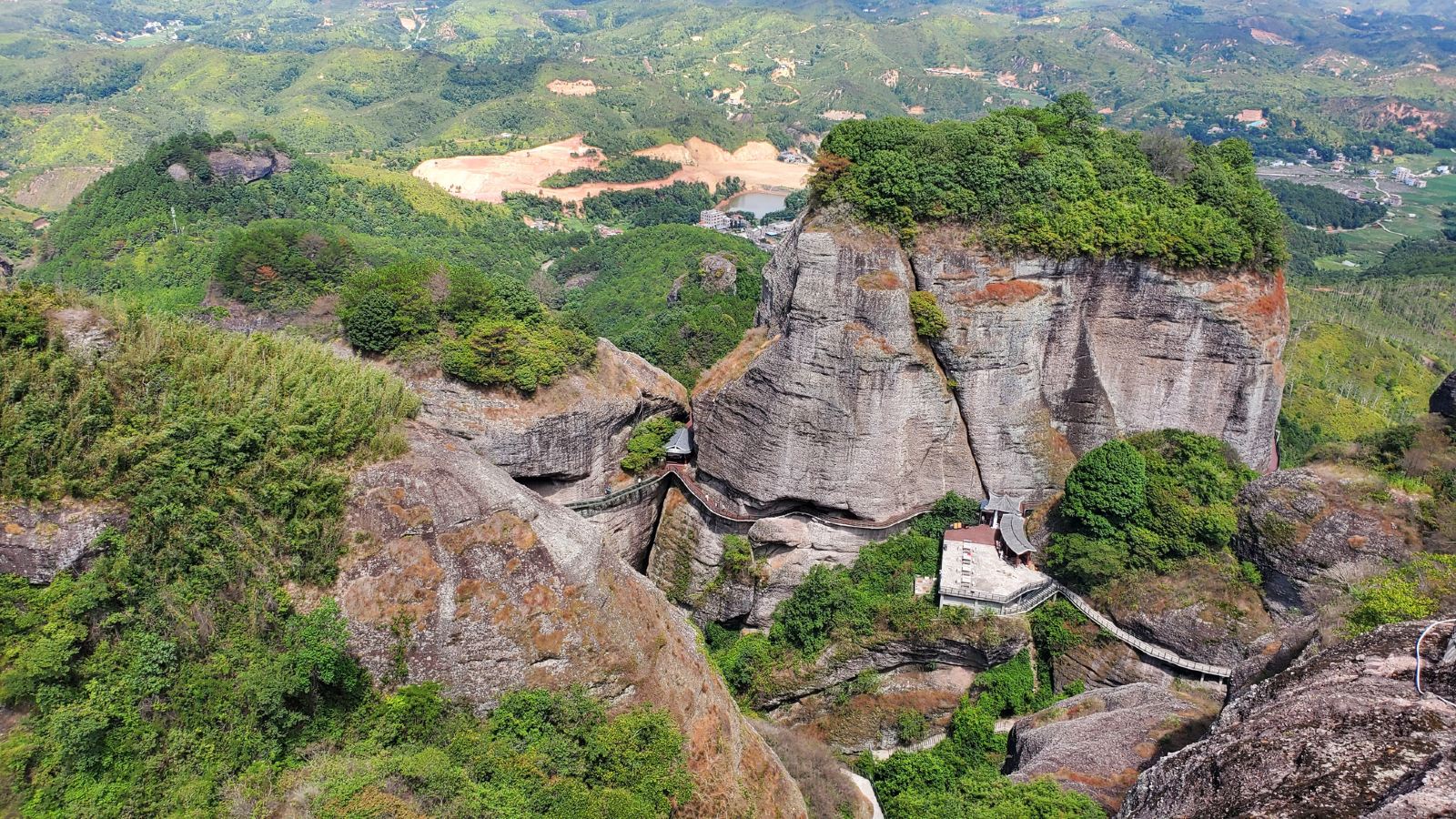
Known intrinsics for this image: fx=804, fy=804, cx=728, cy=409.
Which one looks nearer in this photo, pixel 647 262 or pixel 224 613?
pixel 224 613

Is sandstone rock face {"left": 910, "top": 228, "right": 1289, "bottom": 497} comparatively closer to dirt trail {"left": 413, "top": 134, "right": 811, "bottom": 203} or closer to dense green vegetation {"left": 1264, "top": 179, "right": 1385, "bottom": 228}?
dirt trail {"left": 413, "top": 134, "right": 811, "bottom": 203}

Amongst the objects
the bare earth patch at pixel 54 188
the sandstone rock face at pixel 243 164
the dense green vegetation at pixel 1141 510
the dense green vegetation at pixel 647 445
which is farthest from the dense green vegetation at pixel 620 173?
the dense green vegetation at pixel 1141 510

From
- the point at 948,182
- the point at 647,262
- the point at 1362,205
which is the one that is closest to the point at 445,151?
the point at 647,262

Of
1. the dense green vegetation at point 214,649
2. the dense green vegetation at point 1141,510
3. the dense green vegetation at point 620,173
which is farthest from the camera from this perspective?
the dense green vegetation at point 620,173

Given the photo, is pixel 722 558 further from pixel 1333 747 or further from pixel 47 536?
pixel 1333 747

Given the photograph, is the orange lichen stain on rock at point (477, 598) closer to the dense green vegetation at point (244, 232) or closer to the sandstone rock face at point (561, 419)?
the sandstone rock face at point (561, 419)

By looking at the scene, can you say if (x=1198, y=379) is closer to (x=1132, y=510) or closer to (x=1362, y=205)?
(x=1132, y=510)
